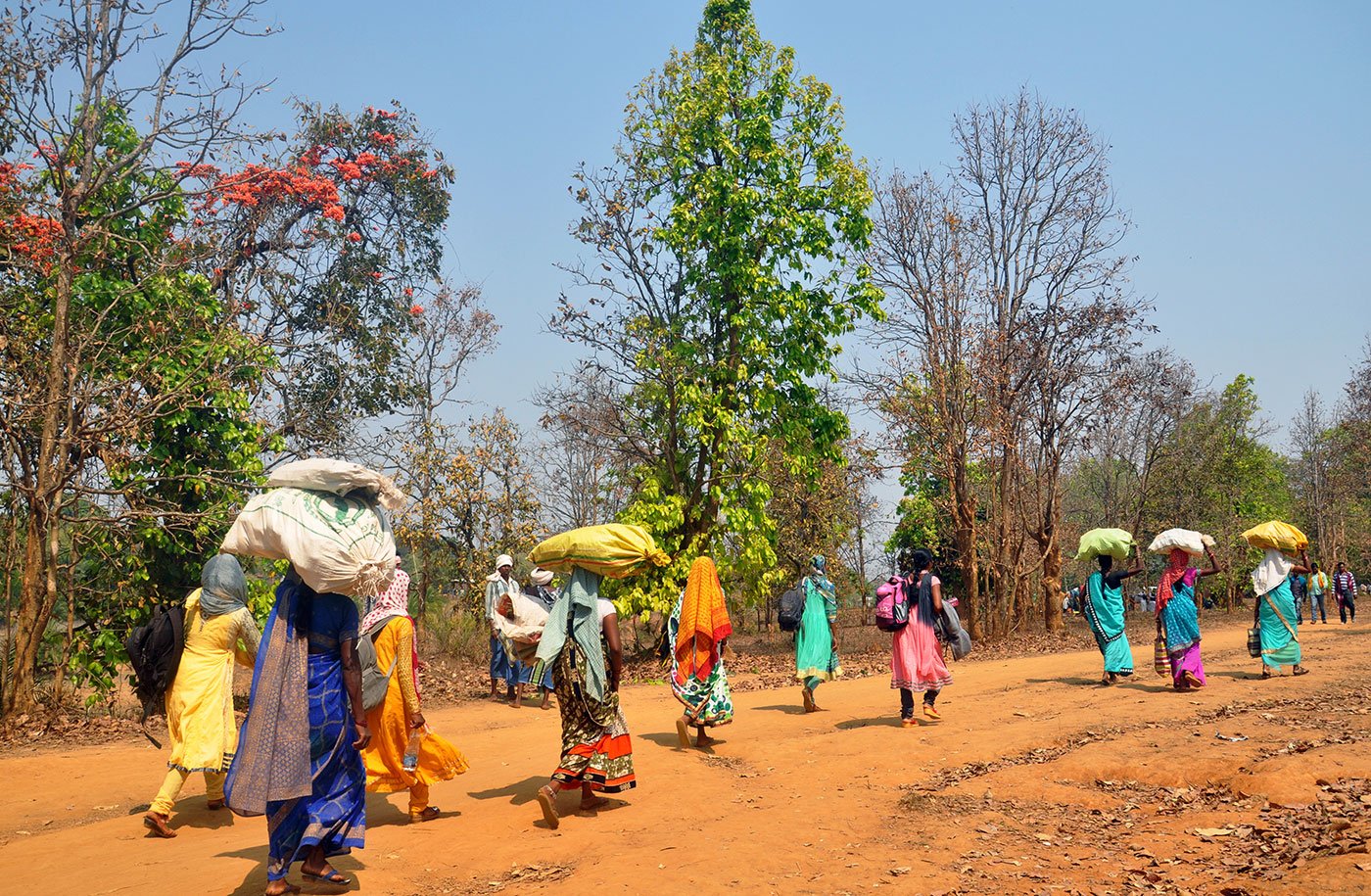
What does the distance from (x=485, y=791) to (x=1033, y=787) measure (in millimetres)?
4428

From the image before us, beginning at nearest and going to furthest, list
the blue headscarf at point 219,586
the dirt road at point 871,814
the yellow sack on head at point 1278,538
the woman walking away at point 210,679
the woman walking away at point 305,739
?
the woman walking away at point 305,739 < the dirt road at point 871,814 < the woman walking away at point 210,679 < the blue headscarf at point 219,586 < the yellow sack on head at point 1278,538

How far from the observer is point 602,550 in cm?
751

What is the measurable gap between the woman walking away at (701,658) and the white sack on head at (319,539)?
15.8 ft

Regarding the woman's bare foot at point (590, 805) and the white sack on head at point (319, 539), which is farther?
the woman's bare foot at point (590, 805)

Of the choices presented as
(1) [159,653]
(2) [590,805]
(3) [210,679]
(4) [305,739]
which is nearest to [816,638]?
(2) [590,805]

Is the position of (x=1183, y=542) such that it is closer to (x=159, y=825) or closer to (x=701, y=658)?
(x=701, y=658)

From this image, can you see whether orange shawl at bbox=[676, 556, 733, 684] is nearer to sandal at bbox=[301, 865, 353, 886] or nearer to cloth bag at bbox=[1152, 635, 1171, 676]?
sandal at bbox=[301, 865, 353, 886]

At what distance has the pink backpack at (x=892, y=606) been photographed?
10719 millimetres

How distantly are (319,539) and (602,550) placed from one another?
2561 millimetres

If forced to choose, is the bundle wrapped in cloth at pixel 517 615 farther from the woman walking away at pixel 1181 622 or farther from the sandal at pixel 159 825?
the woman walking away at pixel 1181 622

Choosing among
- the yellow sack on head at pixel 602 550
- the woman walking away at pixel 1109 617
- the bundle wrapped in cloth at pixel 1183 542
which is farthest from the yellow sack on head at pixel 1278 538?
the yellow sack on head at pixel 602 550

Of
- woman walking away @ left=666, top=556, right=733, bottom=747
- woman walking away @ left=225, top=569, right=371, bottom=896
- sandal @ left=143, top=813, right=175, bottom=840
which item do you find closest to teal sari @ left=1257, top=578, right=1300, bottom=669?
woman walking away @ left=666, top=556, right=733, bottom=747

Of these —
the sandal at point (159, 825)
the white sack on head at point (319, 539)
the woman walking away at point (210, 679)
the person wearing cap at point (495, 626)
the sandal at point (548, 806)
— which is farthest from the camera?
the person wearing cap at point (495, 626)

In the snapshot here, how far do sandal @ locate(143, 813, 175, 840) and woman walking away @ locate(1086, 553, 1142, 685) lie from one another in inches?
396
